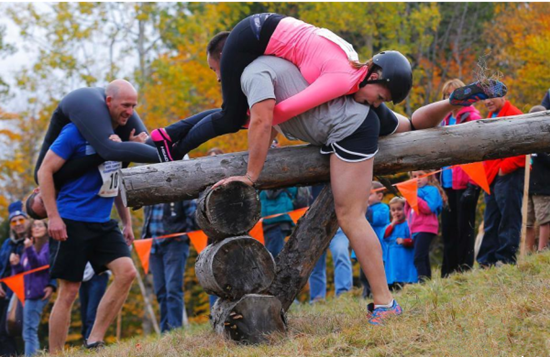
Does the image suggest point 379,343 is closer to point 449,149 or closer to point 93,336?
point 449,149

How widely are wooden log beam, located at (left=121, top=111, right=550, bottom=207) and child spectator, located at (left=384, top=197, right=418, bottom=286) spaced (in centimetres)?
261

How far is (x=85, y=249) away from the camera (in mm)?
6137

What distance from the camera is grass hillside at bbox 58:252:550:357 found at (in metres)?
4.11

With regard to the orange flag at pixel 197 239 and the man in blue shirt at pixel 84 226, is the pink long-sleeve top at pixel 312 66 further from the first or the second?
the orange flag at pixel 197 239

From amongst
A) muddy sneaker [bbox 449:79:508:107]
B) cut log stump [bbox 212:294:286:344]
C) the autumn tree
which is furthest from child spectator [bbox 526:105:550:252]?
the autumn tree

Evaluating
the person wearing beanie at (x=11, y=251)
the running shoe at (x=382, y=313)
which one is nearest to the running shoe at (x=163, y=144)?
the running shoe at (x=382, y=313)

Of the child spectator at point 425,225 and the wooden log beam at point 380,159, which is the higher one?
the wooden log beam at point 380,159

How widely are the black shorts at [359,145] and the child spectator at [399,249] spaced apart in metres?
3.30

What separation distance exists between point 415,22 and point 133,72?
942 centimetres

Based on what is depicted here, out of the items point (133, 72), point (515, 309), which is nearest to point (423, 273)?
point (515, 309)

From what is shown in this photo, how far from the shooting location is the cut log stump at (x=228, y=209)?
5.00 metres

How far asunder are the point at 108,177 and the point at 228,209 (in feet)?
5.44

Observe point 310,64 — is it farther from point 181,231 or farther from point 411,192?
point 181,231

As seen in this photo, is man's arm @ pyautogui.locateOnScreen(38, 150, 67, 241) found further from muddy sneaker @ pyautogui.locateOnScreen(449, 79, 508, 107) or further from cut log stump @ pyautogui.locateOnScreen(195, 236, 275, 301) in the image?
muddy sneaker @ pyautogui.locateOnScreen(449, 79, 508, 107)
